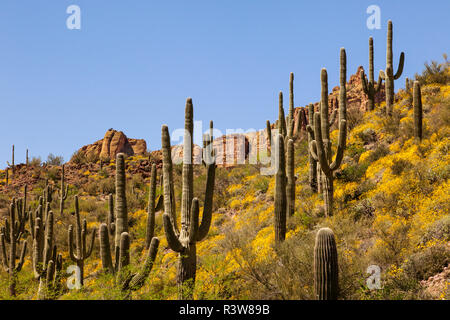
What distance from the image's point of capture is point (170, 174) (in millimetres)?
9789

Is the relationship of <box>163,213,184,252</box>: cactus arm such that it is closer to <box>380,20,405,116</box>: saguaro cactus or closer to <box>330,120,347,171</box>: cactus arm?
<box>330,120,347,171</box>: cactus arm

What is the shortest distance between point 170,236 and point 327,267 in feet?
11.2

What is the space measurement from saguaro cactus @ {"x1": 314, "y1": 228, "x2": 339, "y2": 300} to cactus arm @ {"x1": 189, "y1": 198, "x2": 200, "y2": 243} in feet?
9.57

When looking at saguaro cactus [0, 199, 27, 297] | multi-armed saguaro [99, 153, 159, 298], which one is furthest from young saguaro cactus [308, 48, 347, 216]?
saguaro cactus [0, 199, 27, 297]

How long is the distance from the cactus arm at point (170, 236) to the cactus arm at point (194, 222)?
330 millimetres

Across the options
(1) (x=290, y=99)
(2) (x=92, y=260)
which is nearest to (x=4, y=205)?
(2) (x=92, y=260)

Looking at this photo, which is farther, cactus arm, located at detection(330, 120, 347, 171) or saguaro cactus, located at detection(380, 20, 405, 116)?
saguaro cactus, located at detection(380, 20, 405, 116)

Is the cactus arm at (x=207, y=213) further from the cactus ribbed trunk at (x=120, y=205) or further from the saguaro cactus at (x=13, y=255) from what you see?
the saguaro cactus at (x=13, y=255)

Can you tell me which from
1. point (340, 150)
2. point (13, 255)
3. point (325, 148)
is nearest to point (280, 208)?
point (340, 150)

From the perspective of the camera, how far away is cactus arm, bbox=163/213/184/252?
841 cm

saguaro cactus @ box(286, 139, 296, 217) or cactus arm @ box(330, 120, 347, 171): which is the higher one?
cactus arm @ box(330, 120, 347, 171)

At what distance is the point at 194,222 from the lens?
9.00 metres

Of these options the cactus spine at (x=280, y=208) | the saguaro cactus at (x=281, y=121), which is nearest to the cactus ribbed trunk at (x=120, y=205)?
the cactus spine at (x=280, y=208)
